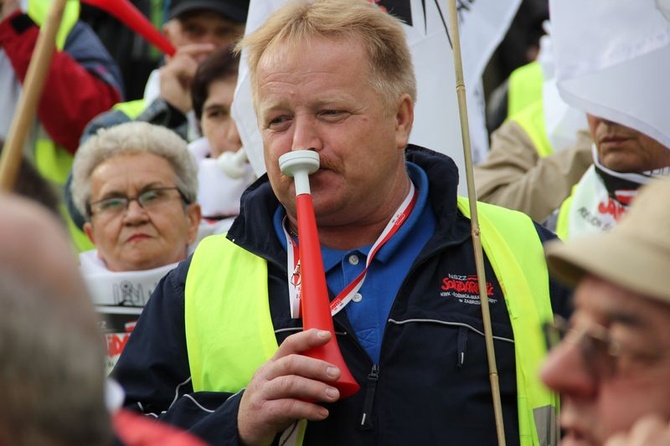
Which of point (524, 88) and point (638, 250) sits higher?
point (638, 250)

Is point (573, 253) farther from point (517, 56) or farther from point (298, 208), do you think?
point (517, 56)

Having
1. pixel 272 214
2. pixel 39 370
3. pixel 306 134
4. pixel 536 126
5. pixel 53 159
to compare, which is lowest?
pixel 536 126

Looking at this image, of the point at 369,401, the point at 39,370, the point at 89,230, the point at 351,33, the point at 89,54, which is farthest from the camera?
the point at 89,54

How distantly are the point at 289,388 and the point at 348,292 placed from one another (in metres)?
0.45

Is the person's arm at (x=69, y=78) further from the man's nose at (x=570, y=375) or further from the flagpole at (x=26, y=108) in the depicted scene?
the man's nose at (x=570, y=375)

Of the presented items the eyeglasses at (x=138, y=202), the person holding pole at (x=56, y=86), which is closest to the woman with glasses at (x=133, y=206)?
the eyeglasses at (x=138, y=202)

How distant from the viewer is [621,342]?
224 cm

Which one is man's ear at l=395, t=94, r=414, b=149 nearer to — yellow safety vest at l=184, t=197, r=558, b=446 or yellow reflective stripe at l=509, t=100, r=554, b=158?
yellow safety vest at l=184, t=197, r=558, b=446

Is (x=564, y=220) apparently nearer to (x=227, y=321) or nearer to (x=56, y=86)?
(x=227, y=321)

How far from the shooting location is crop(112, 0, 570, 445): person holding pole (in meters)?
3.66

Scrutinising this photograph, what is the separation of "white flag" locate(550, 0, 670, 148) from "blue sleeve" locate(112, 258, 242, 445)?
67.1 inches

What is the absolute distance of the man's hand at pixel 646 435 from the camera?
2.18 meters

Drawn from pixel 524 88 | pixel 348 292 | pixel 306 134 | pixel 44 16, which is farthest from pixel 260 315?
pixel 524 88

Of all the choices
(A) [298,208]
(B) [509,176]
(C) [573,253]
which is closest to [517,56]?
(B) [509,176]
